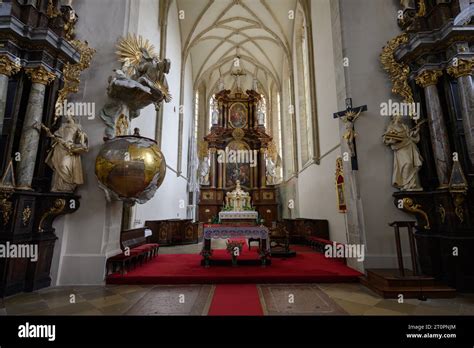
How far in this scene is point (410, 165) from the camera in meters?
4.69

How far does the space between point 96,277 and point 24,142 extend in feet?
9.03

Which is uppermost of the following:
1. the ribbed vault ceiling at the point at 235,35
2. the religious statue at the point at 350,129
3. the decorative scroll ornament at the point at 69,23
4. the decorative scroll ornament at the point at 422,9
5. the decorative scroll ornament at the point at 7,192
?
the ribbed vault ceiling at the point at 235,35

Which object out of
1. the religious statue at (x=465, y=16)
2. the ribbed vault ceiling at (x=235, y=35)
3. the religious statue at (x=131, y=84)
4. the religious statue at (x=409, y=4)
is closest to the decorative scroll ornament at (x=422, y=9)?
the religious statue at (x=409, y=4)

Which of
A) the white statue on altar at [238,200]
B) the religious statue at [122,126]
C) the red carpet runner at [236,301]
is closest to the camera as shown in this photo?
the red carpet runner at [236,301]

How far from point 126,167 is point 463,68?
6.54m

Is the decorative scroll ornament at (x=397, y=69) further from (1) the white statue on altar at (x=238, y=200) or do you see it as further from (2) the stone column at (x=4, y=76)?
(1) the white statue on altar at (x=238, y=200)

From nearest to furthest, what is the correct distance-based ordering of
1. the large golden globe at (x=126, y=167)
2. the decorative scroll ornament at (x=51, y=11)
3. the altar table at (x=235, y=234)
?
the large golden globe at (x=126, y=167), the decorative scroll ornament at (x=51, y=11), the altar table at (x=235, y=234)

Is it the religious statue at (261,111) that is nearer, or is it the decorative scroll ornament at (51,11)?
the decorative scroll ornament at (51,11)

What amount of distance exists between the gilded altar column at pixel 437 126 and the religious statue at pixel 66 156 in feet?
22.3

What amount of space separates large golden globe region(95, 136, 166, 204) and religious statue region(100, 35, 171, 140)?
675 mm

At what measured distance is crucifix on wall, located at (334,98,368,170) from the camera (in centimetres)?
495

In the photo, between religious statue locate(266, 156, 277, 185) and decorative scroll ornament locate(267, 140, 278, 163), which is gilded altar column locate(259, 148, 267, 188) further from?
decorative scroll ornament locate(267, 140, 278, 163)

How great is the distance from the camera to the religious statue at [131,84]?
462cm

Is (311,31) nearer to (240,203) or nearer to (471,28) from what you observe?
(471,28)
